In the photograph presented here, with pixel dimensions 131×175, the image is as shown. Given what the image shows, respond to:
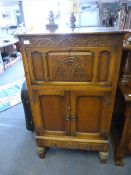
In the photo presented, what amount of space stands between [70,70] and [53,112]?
0.45 metres

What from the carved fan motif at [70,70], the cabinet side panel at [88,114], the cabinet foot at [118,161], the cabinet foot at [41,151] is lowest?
the cabinet foot at [118,161]

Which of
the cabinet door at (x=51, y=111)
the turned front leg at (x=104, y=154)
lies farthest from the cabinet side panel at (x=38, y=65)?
the turned front leg at (x=104, y=154)

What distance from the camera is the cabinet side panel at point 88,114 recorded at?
1313 mm

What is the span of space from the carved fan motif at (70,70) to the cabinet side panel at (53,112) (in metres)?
0.20

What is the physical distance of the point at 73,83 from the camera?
1.22 meters

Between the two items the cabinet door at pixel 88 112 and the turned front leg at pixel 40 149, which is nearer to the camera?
the cabinet door at pixel 88 112

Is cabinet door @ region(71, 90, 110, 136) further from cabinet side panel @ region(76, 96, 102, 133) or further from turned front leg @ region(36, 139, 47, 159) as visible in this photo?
turned front leg @ region(36, 139, 47, 159)

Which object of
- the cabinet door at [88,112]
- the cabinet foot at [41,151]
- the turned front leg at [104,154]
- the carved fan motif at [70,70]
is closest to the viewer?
the carved fan motif at [70,70]

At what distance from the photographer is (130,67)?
1497mm

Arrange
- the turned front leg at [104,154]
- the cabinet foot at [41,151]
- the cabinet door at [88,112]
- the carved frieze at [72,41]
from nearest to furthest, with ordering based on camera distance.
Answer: the carved frieze at [72,41]
the cabinet door at [88,112]
the turned front leg at [104,154]
the cabinet foot at [41,151]

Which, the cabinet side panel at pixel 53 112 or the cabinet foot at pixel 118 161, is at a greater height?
the cabinet side panel at pixel 53 112

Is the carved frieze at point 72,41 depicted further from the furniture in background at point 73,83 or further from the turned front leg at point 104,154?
the turned front leg at point 104,154

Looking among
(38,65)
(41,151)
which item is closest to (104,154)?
(41,151)

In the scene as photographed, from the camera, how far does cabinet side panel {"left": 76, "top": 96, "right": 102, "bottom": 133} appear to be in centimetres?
131
